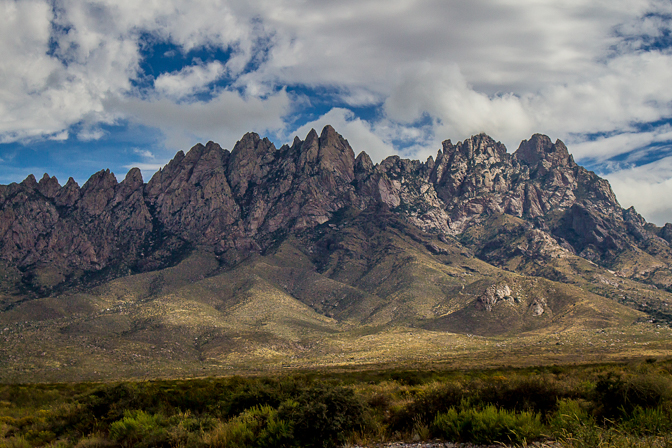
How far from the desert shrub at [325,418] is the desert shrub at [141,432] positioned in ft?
12.8

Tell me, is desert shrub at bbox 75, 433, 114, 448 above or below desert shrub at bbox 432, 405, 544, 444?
below

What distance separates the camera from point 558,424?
888 centimetres

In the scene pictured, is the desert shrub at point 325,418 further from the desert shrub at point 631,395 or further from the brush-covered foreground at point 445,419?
the desert shrub at point 631,395

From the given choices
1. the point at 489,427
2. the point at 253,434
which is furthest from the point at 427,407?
the point at 253,434

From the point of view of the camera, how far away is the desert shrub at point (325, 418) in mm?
10484

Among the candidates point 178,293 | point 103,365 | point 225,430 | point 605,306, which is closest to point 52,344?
point 103,365

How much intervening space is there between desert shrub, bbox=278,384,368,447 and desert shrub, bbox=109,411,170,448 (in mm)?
3905

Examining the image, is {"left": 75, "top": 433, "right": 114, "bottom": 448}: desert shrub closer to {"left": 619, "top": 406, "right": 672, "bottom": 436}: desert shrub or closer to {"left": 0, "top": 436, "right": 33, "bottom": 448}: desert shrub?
{"left": 0, "top": 436, "right": 33, "bottom": 448}: desert shrub

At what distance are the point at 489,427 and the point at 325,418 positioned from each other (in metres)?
4.17

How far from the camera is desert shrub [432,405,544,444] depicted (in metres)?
8.88

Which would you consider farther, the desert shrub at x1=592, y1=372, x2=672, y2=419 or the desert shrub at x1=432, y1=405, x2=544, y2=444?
the desert shrub at x1=592, y1=372, x2=672, y2=419

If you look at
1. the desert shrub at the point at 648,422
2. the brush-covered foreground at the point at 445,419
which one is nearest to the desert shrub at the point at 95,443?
the brush-covered foreground at the point at 445,419

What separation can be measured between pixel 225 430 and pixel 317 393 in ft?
9.70

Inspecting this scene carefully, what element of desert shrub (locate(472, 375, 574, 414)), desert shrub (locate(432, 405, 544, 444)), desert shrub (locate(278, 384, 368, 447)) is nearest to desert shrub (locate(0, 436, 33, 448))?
desert shrub (locate(278, 384, 368, 447))
